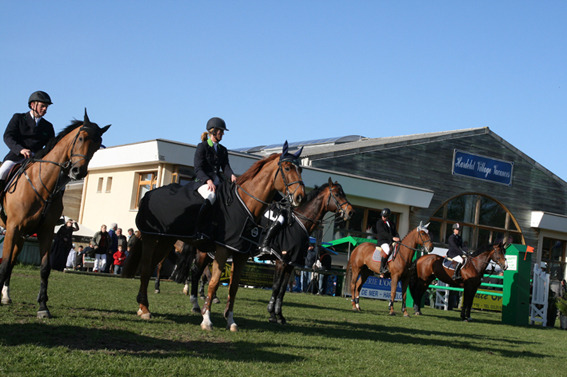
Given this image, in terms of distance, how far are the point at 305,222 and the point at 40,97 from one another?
574 cm

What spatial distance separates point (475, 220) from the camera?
39531 millimetres

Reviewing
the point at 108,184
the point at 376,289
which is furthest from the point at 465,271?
the point at 108,184

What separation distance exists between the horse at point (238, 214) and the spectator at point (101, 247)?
Answer: 15.3m

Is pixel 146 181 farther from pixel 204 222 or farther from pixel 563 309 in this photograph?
pixel 204 222

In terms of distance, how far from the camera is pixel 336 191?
13.5 metres

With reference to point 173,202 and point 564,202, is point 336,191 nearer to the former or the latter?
point 173,202

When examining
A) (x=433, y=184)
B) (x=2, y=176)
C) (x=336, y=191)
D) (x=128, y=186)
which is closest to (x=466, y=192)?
(x=433, y=184)

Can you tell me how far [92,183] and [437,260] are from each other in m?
23.7

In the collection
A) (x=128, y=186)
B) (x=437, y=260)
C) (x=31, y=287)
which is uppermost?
(x=128, y=186)

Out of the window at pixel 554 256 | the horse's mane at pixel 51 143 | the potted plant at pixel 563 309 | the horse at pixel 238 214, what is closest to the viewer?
the horse's mane at pixel 51 143

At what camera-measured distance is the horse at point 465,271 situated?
1855 cm

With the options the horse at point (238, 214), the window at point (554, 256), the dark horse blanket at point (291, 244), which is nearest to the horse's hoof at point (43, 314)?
the horse at point (238, 214)

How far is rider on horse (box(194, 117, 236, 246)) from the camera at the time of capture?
885cm

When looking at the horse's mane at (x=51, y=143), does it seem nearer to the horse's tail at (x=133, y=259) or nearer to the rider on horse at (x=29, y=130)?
the rider on horse at (x=29, y=130)
